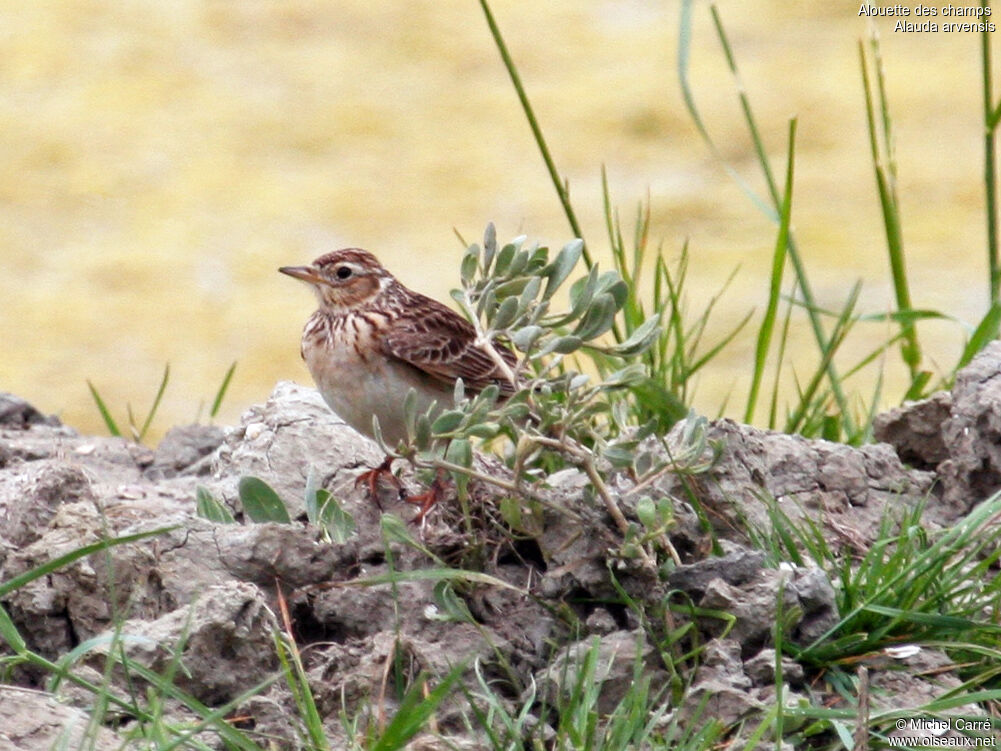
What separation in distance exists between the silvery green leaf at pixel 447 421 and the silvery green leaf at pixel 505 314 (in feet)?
0.64

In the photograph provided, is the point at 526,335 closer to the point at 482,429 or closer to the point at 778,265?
the point at 482,429

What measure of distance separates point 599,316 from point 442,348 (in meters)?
1.06

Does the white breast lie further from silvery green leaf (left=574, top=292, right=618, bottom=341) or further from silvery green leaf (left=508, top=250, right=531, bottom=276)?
silvery green leaf (left=574, top=292, right=618, bottom=341)

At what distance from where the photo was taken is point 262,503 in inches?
123

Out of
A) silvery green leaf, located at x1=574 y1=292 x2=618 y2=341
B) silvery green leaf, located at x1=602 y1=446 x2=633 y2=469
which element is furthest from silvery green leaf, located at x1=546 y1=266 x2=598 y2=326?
silvery green leaf, located at x1=602 y1=446 x2=633 y2=469

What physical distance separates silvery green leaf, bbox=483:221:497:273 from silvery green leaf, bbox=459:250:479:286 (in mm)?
19

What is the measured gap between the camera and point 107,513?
128 inches

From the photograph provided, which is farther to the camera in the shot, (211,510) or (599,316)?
(211,510)

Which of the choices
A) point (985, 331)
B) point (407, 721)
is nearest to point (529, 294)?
point (407, 721)

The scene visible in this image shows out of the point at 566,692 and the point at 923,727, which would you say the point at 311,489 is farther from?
the point at 923,727

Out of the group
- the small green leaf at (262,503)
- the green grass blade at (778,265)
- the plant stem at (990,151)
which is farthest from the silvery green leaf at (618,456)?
the plant stem at (990,151)

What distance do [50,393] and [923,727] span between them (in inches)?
186

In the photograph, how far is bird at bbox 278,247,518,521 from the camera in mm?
3668

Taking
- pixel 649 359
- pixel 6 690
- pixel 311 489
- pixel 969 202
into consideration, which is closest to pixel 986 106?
pixel 649 359
